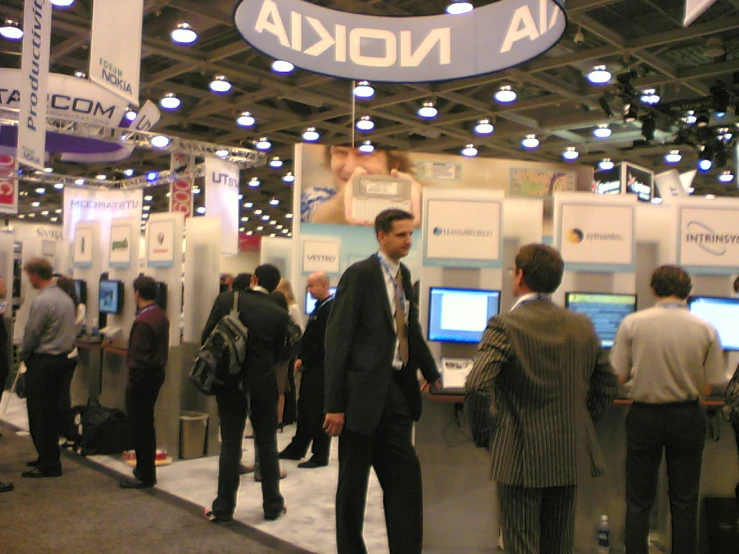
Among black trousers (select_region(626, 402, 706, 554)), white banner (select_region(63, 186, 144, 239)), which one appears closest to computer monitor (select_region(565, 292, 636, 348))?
black trousers (select_region(626, 402, 706, 554))

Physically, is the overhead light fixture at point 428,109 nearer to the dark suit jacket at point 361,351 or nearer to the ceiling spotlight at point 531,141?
the ceiling spotlight at point 531,141

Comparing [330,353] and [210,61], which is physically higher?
[210,61]

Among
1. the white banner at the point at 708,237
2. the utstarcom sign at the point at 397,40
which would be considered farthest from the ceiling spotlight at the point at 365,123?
the white banner at the point at 708,237

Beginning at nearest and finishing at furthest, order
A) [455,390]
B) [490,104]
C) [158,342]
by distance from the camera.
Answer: [455,390] < [158,342] < [490,104]

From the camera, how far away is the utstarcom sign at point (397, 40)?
3.47 metres

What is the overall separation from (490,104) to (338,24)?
694 cm

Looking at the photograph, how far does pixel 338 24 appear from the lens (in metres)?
3.71

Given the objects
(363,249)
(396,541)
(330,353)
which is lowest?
(396,541)

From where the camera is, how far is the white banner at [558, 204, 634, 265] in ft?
12.6

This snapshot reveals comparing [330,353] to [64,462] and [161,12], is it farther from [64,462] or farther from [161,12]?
[161,12]

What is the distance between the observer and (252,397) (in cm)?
388

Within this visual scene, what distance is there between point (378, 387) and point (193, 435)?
355 centimetres

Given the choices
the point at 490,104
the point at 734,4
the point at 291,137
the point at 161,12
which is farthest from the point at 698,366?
the point at 291,137

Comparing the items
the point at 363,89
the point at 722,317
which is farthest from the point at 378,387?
the point at 363,89
